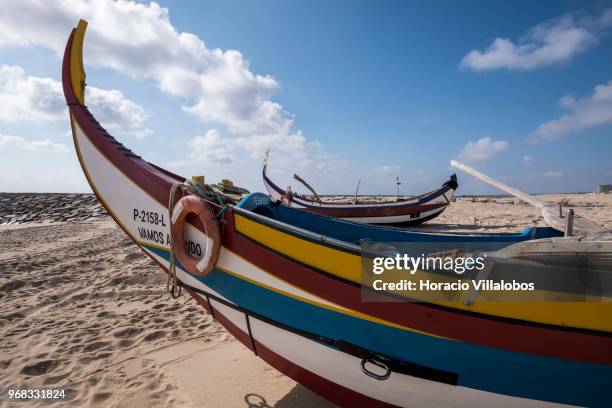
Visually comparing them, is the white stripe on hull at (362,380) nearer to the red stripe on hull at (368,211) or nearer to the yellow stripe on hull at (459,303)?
the yellow stripe on hull at (459,303)

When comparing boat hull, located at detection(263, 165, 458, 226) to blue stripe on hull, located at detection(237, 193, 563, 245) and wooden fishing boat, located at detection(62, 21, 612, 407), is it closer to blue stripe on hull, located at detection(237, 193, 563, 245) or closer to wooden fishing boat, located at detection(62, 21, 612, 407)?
blue stripe on hull, located at detection(237, 193, 563, 245)

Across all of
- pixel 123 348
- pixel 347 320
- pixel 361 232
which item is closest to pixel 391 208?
pixel 361 232

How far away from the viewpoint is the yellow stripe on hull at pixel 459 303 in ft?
4.44

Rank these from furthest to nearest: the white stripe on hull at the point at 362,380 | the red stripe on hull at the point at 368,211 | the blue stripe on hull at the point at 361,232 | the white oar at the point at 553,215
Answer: the red stripe on hull at the point at 368,211
the blue stripe on hull at the point at 361,232
the white oar at the point at 553,215
the white stripe on hull at the point at 362,380

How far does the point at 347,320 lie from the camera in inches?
69.4

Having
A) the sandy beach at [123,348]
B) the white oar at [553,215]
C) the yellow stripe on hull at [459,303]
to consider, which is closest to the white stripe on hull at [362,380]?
the yellow stripe on hull at [459,303]

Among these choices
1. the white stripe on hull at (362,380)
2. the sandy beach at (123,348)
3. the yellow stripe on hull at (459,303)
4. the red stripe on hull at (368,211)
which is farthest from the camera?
the red stripe on hull at (368,211)

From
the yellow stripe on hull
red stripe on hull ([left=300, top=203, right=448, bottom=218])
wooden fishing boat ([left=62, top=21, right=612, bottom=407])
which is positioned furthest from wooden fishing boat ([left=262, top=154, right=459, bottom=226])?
the yellow stripe on hull

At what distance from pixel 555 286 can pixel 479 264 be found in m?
0.33

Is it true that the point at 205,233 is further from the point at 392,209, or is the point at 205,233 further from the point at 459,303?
the point at 392,209

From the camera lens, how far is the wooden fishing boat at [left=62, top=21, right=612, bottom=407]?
1.41 meters

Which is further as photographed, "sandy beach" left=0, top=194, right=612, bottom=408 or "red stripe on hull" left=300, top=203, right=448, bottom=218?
"red stripe on hull" left=300, top=203, right=448, bottom=218

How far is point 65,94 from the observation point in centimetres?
308

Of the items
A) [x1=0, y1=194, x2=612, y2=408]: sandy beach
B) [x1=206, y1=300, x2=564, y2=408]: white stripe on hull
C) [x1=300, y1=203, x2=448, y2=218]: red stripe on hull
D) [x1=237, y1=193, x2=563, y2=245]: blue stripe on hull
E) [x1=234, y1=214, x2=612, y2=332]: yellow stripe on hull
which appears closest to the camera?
[x1=234, y1=214, x2=612, y2=332]: yellow stripe on hull
